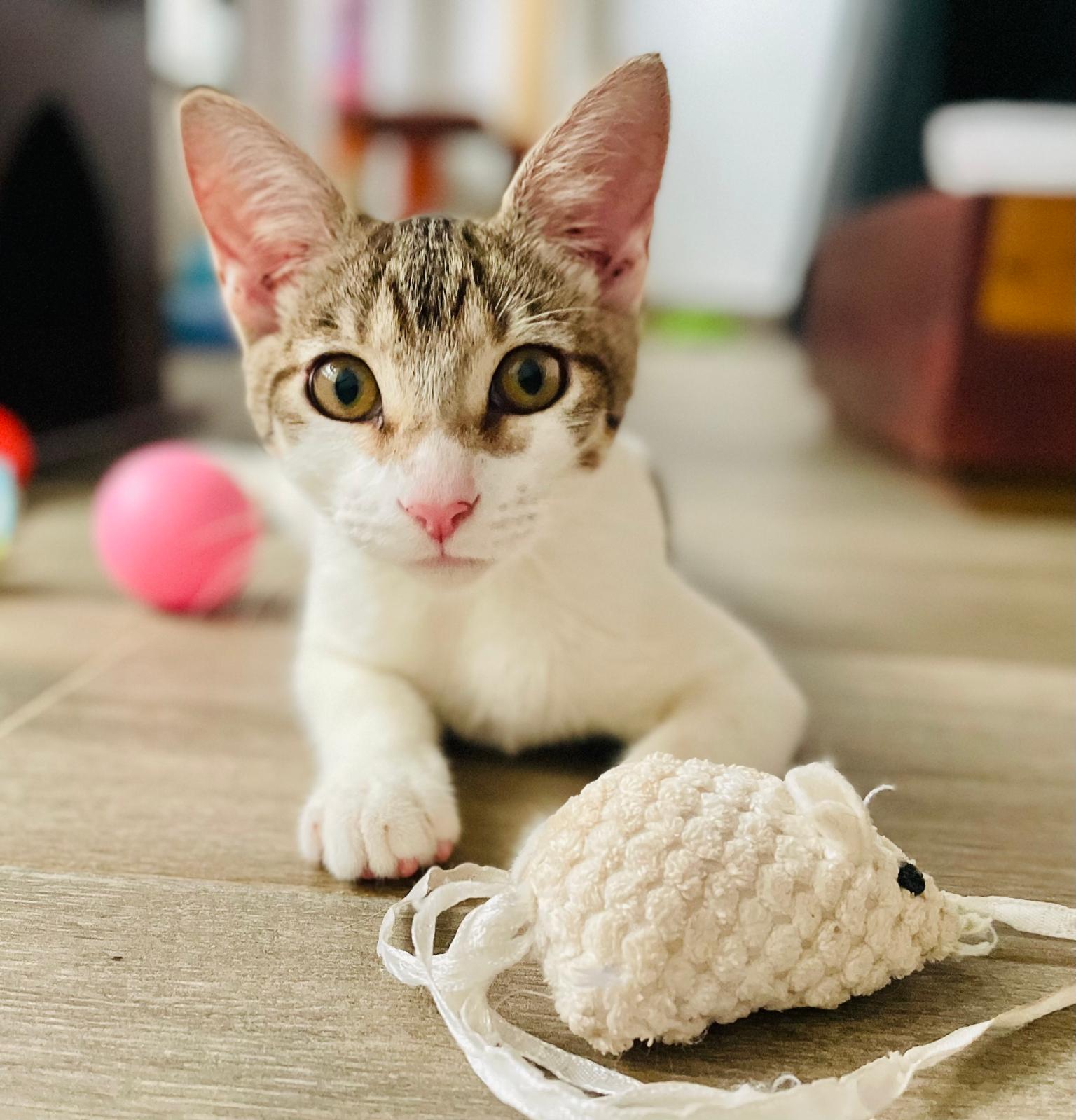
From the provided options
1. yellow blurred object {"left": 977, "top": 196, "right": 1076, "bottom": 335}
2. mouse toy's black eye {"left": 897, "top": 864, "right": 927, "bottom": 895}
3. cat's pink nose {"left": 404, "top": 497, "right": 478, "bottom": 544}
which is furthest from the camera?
yellow blurred object {"left": 977, "top": 196, "right": 1076, "bottom": 335}

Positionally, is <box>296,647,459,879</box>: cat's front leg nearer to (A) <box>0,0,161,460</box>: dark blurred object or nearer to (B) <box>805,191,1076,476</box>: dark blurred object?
(A) <box>0,0,161,460</box>: dark blurred object

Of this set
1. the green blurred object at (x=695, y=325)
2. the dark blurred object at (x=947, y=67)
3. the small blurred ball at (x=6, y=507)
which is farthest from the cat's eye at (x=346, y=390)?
the green blurred object at (x=695, y=325)

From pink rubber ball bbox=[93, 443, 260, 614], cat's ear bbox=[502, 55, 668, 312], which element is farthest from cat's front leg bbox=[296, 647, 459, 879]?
pink rubber ball bbox=[93, 443, 260, 614]

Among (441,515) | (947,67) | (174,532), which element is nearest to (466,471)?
(441,515)

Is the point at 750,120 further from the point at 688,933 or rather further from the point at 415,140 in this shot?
the point at 688,933

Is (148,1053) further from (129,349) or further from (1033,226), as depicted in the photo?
(1033,226)

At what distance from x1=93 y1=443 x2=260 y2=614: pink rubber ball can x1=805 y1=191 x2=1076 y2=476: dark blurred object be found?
1.87 metres

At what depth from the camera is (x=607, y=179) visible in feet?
2.92

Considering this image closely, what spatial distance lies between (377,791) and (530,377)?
0.36 m

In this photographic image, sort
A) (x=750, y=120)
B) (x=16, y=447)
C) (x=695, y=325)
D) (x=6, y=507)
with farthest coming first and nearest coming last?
1. (x=695, y=325)
2. (x=750, y=120)
3. (x=16, y=447)
4. (x=6, y=507)

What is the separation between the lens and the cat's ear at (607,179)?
85 cm

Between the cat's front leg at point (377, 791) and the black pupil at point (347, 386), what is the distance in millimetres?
300

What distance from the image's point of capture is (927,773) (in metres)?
1.05

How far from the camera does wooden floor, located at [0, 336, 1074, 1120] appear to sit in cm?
61
